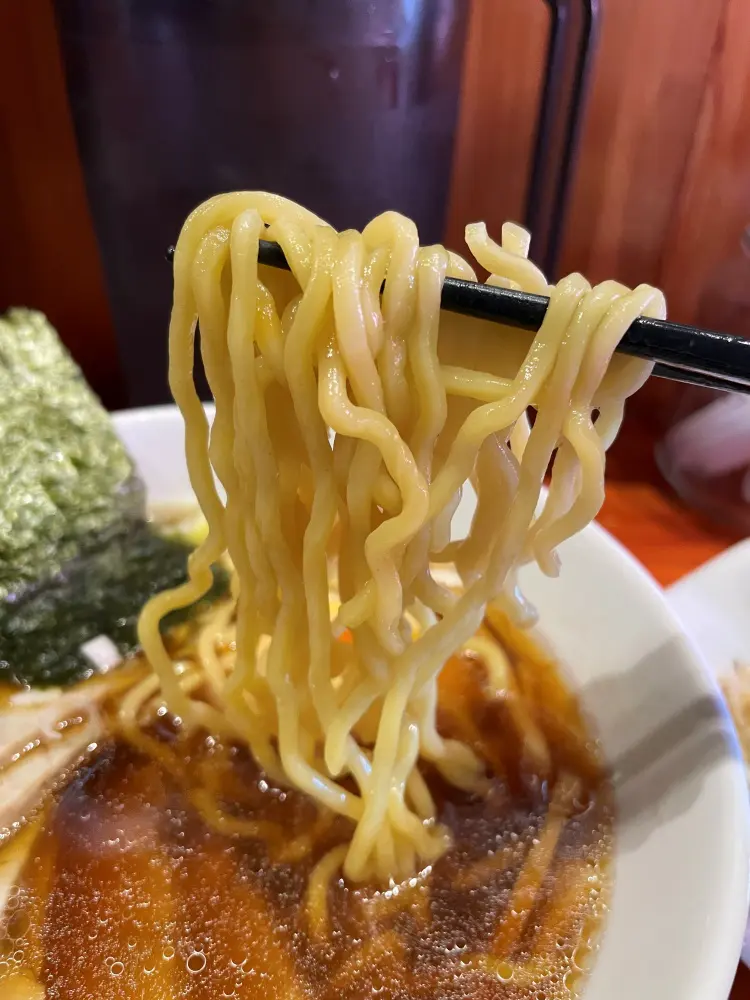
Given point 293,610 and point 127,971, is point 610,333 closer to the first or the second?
point 293,610

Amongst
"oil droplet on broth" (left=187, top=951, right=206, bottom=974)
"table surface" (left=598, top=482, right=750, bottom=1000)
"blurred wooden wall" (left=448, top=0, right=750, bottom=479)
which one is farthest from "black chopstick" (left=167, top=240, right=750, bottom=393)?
"blurred wooden wall" (left=448, top=0, right=750, bottom=479)

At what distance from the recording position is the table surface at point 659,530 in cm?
145

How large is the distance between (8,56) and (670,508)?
1.54 meters

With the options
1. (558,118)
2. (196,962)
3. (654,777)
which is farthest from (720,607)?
(558,118)

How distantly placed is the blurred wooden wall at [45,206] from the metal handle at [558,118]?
0.80 m

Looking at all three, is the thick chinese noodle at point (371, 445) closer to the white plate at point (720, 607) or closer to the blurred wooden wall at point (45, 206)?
the white plate at point (720, 607)

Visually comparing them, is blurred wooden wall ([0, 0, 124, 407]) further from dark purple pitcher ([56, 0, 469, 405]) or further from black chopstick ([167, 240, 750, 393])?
black chopstick ([167, 240, 750, 393])

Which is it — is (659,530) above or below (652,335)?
below

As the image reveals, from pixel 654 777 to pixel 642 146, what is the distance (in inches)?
Answer: 47.2

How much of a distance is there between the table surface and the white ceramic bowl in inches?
13.3

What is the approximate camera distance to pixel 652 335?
586 millimetres

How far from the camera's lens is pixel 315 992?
82 cm

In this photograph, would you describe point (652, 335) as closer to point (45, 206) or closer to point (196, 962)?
point (196, 962)

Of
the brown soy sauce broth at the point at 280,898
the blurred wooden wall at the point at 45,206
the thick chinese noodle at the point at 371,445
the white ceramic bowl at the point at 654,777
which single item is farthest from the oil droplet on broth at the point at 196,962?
the blurred wooden wall at the point at 45,206
